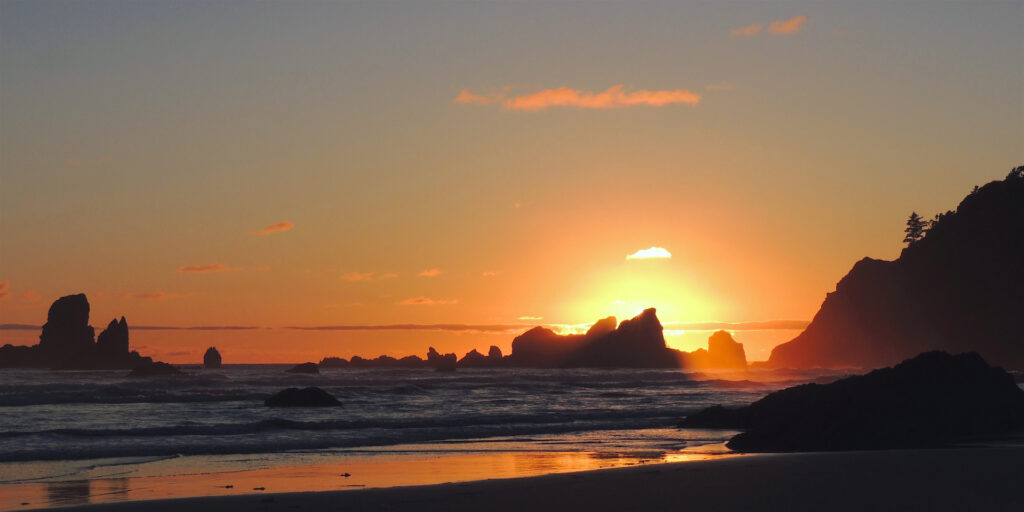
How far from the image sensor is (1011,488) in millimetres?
15242

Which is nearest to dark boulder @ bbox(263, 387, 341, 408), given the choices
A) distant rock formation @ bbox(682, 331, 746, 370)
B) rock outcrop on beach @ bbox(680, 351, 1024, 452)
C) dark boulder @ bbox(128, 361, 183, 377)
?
rock outcrop on beach @ bbox(680, 351, 1024, 452)

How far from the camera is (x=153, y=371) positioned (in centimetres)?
9875

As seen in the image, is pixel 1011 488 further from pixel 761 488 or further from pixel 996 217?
pixel 996 217

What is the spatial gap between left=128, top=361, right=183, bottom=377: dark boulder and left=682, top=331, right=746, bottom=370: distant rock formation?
11240 centimetres

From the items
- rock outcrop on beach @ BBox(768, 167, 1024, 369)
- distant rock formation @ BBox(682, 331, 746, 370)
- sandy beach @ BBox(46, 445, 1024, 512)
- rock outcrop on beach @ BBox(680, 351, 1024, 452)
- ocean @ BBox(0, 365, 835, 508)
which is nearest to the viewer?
sandy beach @ BBox(46, 445, 1024, 512)

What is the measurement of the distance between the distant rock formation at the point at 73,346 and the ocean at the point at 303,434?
84329 mm

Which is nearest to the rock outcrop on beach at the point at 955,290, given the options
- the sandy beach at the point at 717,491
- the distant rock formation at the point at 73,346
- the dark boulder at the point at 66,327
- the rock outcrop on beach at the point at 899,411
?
the rock outcrop on beach at the point at 899,411

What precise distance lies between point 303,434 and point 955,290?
104 m

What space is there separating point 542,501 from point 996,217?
A: 113362 millimetres

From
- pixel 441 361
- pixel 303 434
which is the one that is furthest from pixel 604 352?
pixel 303 434

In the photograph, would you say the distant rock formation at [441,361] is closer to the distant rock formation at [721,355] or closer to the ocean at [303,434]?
the distant rock formation at [721,355]

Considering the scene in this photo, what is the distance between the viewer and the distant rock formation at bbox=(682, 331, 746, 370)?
189 metres

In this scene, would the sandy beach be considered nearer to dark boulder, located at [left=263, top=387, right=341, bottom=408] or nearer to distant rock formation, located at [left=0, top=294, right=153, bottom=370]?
dark boulder, located at [left=263, top=387, right=341, bottom=408]

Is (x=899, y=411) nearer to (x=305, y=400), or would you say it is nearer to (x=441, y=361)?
(x=305, y=400)
